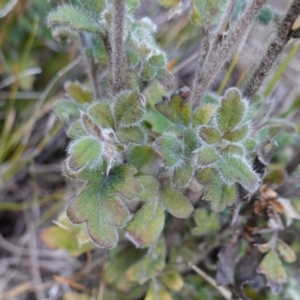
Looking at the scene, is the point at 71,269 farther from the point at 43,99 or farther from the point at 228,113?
the point at 228,113

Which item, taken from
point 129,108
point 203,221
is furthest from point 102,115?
point 203,221

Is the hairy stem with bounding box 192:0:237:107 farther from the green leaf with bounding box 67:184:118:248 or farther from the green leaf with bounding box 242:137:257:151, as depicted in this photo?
the green leaf with bounding box 67:184:118:248

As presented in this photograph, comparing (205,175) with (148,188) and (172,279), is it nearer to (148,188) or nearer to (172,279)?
(148,188)

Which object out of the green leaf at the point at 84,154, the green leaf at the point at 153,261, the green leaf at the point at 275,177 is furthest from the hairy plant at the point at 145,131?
the green leaf at the point at 153,261

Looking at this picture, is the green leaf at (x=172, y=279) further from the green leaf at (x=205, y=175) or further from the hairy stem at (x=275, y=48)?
the hairy stem at (x=275, y=48)

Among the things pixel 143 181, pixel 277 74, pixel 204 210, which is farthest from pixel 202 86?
pixel 277 74

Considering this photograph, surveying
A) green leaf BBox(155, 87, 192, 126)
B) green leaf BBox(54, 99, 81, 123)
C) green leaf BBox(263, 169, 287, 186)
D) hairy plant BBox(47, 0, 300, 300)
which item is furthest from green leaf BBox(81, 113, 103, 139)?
green leaf BBox(263, 169, 287, 186)
